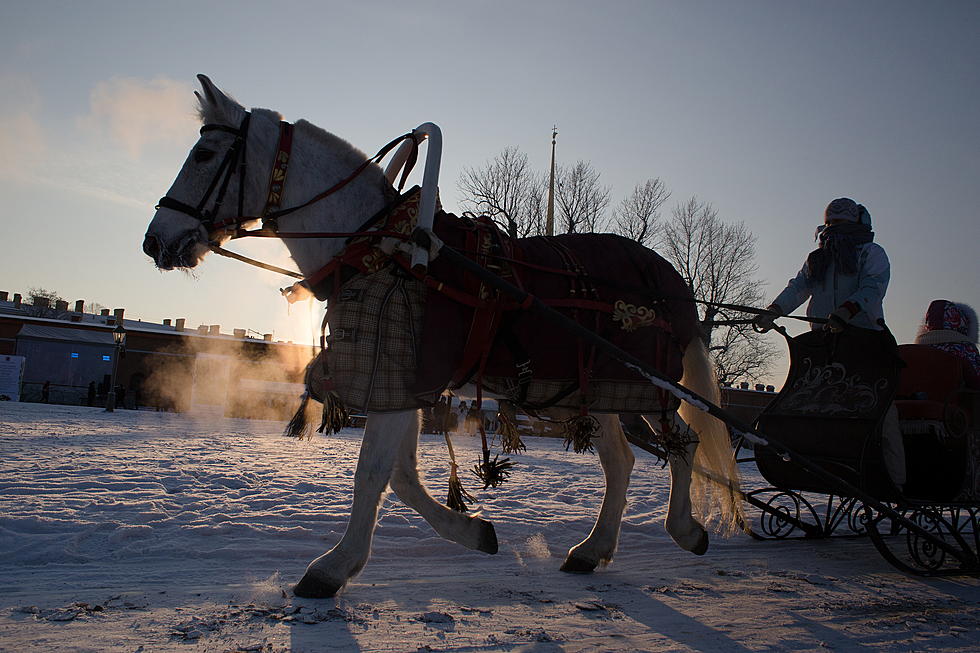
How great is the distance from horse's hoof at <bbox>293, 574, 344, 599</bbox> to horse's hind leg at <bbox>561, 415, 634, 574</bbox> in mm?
1519

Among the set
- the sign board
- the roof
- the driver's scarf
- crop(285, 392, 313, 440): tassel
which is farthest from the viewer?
the roof

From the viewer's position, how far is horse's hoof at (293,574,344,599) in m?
3.08

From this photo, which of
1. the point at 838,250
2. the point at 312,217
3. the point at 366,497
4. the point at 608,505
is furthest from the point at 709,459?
the point at 312,217

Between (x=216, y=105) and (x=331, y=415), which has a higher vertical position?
(x=216, y=105)

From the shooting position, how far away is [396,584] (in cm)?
350

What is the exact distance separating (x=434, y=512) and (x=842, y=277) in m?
3.21

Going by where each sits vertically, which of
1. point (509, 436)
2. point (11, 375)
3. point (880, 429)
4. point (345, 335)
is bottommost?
point (11, 375)

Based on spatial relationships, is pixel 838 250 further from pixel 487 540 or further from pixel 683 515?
pixel 487 540

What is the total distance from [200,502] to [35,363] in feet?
102

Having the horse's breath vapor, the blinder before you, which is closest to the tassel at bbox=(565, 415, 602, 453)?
the blinder

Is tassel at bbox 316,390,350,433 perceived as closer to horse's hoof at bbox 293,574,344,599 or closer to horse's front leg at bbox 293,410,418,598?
horse's front leg at bbox 293,410,418,598

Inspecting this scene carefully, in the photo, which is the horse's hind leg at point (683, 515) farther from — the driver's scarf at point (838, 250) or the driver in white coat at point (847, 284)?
the driver's scarf at point (838, 250)

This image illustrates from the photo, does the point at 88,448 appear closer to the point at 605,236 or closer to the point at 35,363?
the point at 605,236

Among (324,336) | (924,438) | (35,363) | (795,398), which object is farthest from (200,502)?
(35,363)
